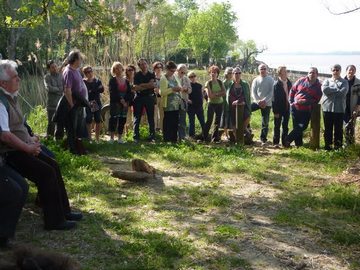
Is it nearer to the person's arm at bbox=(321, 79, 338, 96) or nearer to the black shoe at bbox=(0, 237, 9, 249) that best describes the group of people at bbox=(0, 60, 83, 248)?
the black shoe at bbox=(0, 237, 9, 249)

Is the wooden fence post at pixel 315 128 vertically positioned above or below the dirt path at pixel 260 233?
above

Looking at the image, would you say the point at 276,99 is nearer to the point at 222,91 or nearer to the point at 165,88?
the point at 222,91

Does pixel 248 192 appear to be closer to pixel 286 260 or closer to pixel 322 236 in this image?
pixel 322 236

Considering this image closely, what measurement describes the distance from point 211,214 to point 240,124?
4.71 metres

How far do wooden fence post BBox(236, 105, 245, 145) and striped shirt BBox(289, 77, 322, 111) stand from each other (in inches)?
44.4

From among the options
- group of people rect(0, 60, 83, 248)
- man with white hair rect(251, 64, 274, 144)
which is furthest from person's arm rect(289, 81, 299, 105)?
group of people rect(0, 60, 83, 248)

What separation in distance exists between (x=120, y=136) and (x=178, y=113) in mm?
1304

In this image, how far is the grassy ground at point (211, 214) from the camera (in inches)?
163

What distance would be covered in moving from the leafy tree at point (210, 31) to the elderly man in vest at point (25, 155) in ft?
157

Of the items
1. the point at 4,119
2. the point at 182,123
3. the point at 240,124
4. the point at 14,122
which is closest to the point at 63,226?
the point at 14,122

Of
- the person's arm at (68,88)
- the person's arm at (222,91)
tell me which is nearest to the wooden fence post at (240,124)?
the person's arm at (222,91)

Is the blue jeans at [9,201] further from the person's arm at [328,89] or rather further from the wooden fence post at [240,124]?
the person's arm at [328,89]

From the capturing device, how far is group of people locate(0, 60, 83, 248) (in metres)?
4.06

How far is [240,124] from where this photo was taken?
9805 mm
